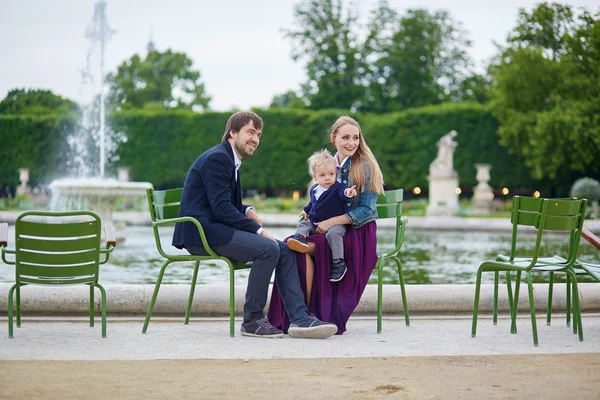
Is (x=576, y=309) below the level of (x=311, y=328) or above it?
above

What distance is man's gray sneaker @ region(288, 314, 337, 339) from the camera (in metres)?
4.82

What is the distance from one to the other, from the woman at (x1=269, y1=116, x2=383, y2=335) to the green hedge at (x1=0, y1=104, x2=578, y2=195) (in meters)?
23.7

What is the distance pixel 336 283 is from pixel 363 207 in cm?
46

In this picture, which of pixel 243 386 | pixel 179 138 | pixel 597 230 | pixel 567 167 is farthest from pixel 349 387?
pixel 179 138

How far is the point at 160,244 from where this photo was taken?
5.33m

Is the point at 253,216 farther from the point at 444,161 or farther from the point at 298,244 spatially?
the point at 444,161

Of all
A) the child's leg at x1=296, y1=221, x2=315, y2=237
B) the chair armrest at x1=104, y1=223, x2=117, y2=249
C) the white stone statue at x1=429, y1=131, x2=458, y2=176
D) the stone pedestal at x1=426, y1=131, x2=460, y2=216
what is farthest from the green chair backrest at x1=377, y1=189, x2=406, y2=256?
the white stone statue at x1=429, y1=131, x2=458, y2=176

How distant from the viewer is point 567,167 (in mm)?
26188

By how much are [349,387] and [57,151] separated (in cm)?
2830

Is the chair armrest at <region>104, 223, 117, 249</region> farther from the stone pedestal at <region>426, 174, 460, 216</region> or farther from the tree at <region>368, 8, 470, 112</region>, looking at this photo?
the tree at <region>368, 8, 470, 112</region>

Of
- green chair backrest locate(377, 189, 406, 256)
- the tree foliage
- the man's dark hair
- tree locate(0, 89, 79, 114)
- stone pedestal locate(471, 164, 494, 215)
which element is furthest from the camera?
the tree foliage

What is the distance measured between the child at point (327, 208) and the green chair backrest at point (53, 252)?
43.1 inches

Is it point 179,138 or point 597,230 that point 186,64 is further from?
point 597,230

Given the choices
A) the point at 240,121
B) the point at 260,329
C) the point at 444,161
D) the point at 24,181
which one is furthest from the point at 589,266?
the point at 24,181
